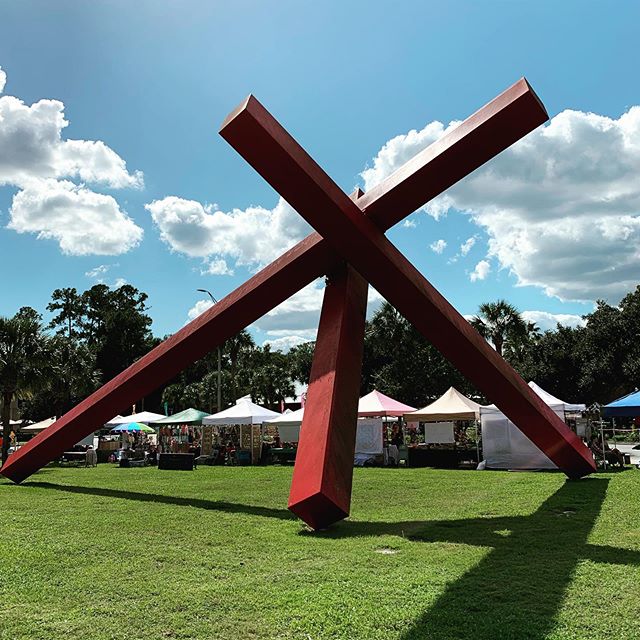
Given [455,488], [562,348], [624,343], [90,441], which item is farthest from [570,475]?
[562,348]

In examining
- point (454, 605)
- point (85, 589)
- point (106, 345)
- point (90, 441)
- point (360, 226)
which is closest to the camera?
point (454, 605)

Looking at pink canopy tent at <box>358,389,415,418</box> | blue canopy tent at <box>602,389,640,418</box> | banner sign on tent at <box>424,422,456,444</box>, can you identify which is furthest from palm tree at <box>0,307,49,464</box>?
blue canopy tent at <box>602,389,640,418</box>

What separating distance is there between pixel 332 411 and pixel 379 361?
41.6m

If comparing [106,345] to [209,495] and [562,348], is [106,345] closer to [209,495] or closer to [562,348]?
[562,348]

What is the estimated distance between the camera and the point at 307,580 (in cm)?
555

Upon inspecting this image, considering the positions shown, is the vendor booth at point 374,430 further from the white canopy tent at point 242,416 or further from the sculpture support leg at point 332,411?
the sculpture support leg at point 332,411

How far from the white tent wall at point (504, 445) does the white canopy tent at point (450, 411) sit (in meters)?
1.88

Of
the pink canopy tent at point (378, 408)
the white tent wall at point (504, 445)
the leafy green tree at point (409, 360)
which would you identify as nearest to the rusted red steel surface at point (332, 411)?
the white tent wall at point (504, 445)

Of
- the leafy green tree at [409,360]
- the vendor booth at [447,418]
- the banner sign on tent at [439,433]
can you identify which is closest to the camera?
the vendor booth at [447,418]

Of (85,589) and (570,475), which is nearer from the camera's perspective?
(85,589)

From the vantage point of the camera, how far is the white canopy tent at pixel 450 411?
20938mm

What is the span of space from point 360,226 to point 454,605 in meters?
4.93

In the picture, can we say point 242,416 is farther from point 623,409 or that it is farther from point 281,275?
point 281,275

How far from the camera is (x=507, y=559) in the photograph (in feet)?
20.8
